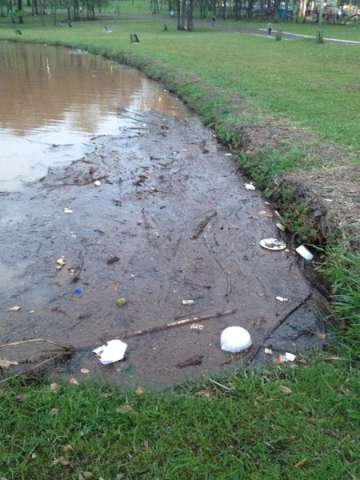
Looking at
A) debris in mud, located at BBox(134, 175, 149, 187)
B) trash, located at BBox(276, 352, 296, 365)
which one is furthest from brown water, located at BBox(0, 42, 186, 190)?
trash, located at BBox(276, 352, 296, 365)

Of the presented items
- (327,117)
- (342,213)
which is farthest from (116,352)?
(327,117)

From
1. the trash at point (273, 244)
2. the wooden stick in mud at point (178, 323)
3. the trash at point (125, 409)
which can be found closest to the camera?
the trash at point (125, 409)

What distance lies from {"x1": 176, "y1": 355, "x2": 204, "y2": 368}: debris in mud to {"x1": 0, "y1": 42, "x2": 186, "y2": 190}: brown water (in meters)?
4.07

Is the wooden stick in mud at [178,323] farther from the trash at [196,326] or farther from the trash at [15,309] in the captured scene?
the trash at [15,309]

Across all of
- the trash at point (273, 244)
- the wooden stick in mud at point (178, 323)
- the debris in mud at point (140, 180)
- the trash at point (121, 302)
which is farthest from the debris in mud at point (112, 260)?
the debris in mud at point (140, 180)

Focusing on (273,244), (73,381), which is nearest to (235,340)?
(73,381)

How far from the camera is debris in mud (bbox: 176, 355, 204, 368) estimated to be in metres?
3.01

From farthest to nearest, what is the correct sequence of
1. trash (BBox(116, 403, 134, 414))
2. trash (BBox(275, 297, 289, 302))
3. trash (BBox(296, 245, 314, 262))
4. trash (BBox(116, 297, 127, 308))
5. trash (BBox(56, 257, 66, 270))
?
trash (BBox(296, 245, 314, 262)), trash (BBox(56, 257, 66, 270)), trash (BBox(275, 297, 289, 302)), trash (BBox(116, 297, 127, 308)), trash (BBox(116, 403, 134, 414))

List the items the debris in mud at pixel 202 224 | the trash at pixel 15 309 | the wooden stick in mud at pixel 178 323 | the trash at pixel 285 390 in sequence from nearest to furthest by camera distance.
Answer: the trash at pixel 285 390 < the wooden stick in mud at pixel 178 323 < the trash at pixel 15 309 < the debris in mud at pixel 202 224

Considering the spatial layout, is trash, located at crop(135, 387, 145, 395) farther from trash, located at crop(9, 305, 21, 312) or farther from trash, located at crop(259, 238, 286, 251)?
trash, located at crop(259, 238, 286, 251)

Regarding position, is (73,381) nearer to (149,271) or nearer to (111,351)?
(111,351)

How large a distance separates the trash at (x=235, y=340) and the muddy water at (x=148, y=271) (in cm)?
6

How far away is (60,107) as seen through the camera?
412 inches

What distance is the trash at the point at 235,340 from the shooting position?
312 cm
